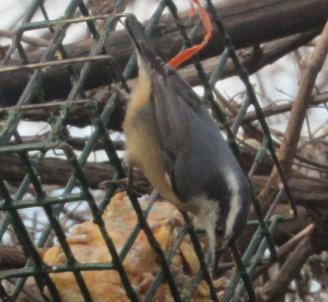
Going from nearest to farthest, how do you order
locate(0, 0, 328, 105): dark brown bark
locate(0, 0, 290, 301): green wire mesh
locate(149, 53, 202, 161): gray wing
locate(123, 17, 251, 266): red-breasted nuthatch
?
locate(0, 0, 290, 301): green wire mesh
locate(123, 17, 251, 266): red-breasted nuthatch
locate(149, 53, 202, 161): gray wing
locate(0, 0, 328, 105): dark brown bark

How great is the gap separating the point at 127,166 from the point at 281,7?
120 centimetres

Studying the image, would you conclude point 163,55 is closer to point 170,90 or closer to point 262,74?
point 170,90

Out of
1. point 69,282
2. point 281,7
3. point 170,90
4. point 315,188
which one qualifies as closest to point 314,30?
point 281,7

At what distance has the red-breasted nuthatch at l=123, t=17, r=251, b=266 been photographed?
2195mm

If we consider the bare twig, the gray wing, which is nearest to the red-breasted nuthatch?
the gray wing

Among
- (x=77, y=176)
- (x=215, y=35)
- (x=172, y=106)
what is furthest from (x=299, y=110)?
(x=77, y=176)

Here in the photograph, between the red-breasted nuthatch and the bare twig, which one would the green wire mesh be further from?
the bare twig

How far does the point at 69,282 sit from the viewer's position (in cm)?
197

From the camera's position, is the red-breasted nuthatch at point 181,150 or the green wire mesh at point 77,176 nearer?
the green wire mesh at point 77,176

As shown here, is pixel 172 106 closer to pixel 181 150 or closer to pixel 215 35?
pixel 181 150

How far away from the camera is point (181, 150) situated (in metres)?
2.34

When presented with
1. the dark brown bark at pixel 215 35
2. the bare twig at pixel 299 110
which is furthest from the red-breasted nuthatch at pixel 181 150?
the bare twig at pixel 299 110

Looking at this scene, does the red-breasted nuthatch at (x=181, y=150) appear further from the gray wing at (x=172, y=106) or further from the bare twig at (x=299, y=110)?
the bare twig at (x=299, y=110)

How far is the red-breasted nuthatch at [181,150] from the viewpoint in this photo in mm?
2195
